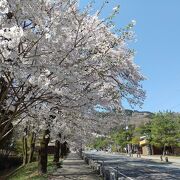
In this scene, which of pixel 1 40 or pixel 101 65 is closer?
pixel 1 40

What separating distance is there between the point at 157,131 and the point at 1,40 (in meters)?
57.6

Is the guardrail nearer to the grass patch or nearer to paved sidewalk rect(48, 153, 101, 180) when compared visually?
paved sidewalk rect(48, 153, 101, 180)

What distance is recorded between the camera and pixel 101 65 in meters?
14.4

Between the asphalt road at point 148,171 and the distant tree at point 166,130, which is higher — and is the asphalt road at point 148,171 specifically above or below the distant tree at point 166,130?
below

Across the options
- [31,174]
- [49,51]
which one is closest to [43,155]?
[31,174]

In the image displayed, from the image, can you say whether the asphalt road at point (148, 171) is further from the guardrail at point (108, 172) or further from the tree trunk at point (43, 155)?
the tree trunk at point (43, 155)

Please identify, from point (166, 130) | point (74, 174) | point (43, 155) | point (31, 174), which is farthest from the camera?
point (166, 130)

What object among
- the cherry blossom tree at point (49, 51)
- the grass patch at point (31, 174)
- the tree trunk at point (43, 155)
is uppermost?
the cherry blossom tree at point (49, 51)

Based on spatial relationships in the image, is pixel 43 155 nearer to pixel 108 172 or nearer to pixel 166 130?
pixel 108 172

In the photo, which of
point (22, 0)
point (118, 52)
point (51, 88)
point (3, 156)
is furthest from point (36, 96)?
point (3, 156)

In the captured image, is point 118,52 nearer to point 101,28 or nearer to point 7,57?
point 101,28

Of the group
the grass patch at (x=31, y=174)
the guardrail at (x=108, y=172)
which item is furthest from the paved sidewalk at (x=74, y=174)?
the grass patch at (x=31, y=174)

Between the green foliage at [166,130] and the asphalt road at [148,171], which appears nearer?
the asphalt road at [148,171]

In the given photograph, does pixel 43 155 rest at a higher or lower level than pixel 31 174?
higher
